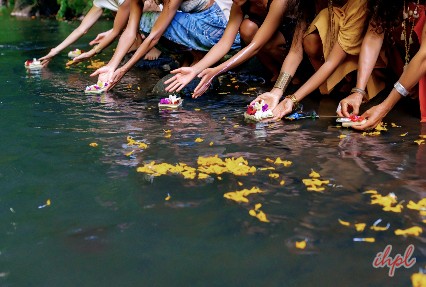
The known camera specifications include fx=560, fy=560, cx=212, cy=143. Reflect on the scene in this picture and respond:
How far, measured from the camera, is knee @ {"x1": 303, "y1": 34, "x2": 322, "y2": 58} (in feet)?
14.0

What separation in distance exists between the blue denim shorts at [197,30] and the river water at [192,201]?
136 cm

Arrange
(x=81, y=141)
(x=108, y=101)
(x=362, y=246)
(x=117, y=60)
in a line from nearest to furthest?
(x=362, y=246)
(x=81, y=141)
(x=108, y=101)
(x=117, y=60)

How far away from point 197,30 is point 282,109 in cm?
178

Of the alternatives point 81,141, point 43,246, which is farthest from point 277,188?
point 81,141

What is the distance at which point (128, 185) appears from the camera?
8.64 ft

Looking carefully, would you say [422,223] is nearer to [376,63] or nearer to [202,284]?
[202,284]

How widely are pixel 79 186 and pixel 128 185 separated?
229 mm

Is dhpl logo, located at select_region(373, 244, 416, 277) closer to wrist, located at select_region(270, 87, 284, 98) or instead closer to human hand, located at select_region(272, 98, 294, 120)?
human hand, located at select_region(272, 98, 294, 120)

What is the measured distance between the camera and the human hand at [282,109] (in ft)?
12.7

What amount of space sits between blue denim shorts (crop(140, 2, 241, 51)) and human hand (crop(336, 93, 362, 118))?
1822 millimetres

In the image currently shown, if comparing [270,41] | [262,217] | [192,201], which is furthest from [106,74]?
[262,217]

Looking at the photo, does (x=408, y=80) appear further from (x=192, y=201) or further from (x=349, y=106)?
(x=192, y=201)

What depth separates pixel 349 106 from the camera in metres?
3.77

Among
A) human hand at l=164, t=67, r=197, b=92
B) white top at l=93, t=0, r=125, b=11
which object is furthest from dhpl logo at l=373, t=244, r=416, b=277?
white top at l=93, t=0, r=125, b=11
